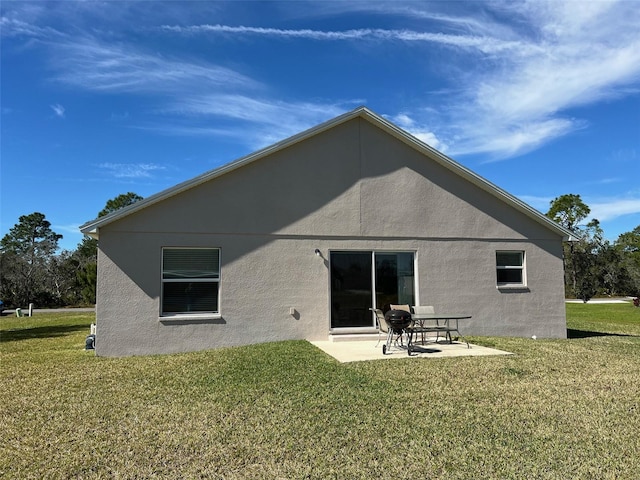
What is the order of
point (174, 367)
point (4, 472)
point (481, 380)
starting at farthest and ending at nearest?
point (174, 367), point (481, 380), point (4, 472)

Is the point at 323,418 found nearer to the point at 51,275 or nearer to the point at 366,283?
the point at 366,283

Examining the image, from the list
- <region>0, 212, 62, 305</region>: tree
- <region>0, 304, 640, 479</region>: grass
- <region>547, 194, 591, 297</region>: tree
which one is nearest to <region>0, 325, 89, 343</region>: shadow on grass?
<region>0, 304, 640, 479</region>: grass

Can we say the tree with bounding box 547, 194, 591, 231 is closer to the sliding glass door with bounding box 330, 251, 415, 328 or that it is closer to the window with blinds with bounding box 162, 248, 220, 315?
the sliding glass door with bounding box 330, 251, 415, 328

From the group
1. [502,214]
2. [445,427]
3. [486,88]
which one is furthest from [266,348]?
[486,88]

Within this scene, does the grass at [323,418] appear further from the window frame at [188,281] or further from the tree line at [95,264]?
the tree line at [95,264]

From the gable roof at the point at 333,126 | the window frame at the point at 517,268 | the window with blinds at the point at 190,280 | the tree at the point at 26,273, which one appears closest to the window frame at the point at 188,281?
the window with blinds at the point at 190,280

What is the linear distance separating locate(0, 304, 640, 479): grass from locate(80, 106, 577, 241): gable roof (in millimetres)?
3383

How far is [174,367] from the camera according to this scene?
8602 mm

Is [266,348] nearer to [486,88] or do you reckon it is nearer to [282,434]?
[282,434]

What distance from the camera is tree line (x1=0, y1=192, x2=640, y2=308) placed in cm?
3609

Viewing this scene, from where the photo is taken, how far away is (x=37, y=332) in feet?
54.6

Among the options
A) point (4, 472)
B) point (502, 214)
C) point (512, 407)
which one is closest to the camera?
point (4, 472)

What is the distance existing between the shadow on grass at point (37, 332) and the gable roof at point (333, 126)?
7205mm

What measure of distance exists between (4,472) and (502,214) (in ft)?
41.5
